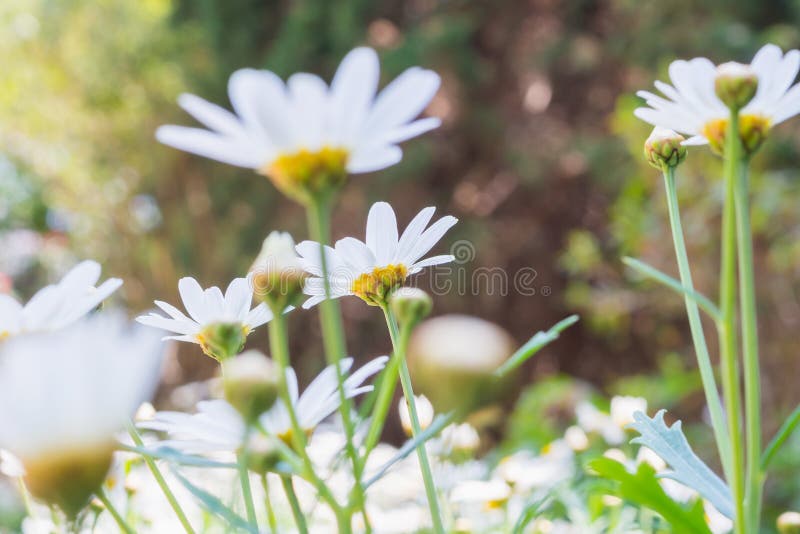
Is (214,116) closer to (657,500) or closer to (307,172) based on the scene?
(307,172)

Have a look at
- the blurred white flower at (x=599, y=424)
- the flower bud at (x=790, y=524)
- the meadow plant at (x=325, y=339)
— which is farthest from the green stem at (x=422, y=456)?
the blurred white flower at (x=599, y=424)

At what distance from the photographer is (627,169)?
81.0 inches

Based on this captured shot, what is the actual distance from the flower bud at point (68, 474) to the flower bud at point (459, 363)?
0.09 meters

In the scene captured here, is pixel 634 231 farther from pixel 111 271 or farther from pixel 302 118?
pixel 111 271

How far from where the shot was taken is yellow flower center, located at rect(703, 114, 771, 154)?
0.24 metres

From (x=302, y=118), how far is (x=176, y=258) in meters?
2.71

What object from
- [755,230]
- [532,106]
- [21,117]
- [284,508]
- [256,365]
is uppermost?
[21,117]

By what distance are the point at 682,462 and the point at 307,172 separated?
0.58 ft

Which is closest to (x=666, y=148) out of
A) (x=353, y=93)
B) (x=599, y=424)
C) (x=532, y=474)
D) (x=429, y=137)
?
(x=353, y=93)

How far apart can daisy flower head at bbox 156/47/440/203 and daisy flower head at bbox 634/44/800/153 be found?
0.09 meters

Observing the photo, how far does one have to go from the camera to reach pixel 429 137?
249cm

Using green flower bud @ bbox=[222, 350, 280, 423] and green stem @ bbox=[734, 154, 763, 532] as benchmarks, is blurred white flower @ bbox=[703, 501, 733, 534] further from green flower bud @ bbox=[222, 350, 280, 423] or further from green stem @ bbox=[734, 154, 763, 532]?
green flower bud @ bbox=[222, 350, 280, 423]

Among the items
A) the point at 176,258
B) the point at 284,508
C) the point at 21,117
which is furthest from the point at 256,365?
the point at 21,117

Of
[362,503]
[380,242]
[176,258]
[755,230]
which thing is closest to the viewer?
[362,503]
